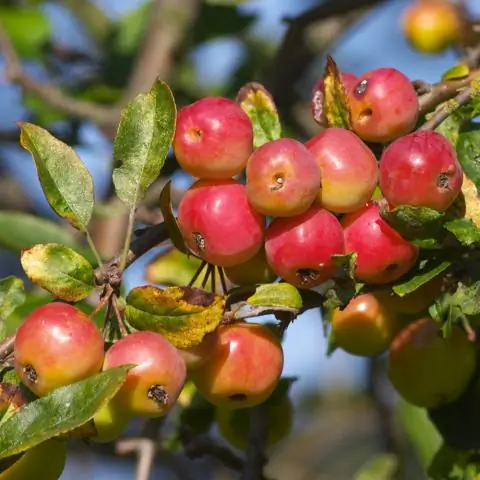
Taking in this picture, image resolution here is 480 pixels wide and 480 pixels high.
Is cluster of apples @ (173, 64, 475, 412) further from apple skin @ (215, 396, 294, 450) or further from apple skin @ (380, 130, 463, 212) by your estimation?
apple skin @ (215, 396, 294, 450)

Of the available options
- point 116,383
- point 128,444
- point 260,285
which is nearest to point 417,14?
point 128,444

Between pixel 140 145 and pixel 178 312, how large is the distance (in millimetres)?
172

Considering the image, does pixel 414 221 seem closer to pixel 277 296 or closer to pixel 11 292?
pixel 277 296

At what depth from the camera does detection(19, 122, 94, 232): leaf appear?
0.92 m

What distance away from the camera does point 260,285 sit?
3.06ft

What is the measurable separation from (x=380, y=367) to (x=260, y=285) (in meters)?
1.97

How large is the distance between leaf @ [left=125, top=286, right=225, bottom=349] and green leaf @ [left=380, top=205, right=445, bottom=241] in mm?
172

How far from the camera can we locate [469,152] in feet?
3.43

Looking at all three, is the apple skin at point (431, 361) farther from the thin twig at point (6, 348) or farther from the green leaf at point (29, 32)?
the green leaf at point (29, 32)

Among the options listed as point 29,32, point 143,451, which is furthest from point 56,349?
point 29,32

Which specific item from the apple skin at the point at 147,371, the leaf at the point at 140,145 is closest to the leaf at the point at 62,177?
the leaf at the point at 140,145

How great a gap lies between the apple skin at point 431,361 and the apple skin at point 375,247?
7.2 inches

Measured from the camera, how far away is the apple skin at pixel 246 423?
129 centimetres

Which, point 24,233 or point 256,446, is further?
point 24,233
